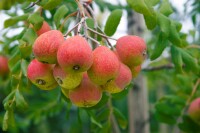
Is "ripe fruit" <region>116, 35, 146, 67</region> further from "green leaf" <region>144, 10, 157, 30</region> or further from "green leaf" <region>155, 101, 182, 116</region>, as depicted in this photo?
"green leaf" <region>155, 101, 182, 116</region>

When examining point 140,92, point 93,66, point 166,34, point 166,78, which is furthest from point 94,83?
point 166,78

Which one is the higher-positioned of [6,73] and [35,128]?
[6,73]

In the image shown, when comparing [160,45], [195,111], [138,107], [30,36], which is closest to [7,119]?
Answer: [30,36]

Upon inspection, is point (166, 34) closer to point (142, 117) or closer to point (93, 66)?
point (93, 66)

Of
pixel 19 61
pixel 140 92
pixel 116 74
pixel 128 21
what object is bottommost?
pixel 140 92

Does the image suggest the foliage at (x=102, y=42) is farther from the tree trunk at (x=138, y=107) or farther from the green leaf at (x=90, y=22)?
the tree trunk at (x=138, y=107)
